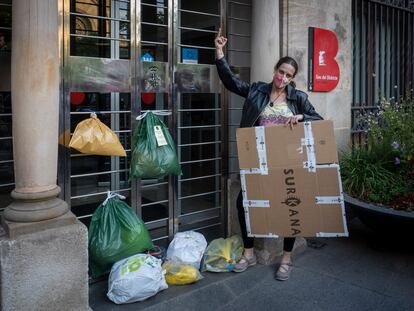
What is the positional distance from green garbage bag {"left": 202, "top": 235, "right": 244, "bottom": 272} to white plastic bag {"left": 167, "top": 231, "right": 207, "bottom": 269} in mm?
84

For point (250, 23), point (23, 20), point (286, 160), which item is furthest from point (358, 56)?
point (23, 20)

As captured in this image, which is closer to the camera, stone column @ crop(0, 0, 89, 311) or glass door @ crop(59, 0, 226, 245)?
stone column @ crop(0, 0, 89, 311)

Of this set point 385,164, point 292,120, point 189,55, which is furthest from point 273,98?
point 385,164

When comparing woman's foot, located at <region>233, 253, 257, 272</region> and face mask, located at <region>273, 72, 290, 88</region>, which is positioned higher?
face mask, located at <region>273, 72, 290, 88</region>

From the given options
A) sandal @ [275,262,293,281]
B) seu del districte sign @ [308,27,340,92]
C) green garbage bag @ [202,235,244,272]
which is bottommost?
sandal @ [275,262,293,281]

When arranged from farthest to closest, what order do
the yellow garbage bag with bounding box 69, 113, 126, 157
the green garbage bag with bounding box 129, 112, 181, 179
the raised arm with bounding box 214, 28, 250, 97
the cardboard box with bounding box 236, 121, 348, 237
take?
1. the raised arm with bounding box 214, 28, 250, 97
2. the green garbage bag with bounding box 129, 112, 181, 179
3. the cardboard box with bounding box 236, 121, 348, 237
4. the yellow garbage bag with bounding box 69, 113, 126, 157

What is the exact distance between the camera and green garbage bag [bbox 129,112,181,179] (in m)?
3.91

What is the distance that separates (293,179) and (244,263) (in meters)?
1.03

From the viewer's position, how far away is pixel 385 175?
498 centimetres

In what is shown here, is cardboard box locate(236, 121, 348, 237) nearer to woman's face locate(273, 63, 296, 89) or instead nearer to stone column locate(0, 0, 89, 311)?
woman's face locate(273, 63, 296, 89)

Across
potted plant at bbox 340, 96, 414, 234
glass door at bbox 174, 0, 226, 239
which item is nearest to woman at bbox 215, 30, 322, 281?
glass door at bbox 174, 0, 226, 239

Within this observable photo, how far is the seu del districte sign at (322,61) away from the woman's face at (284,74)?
47.8 inches

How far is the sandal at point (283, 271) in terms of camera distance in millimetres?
4141

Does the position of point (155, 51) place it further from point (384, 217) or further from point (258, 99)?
point (384, 217)
